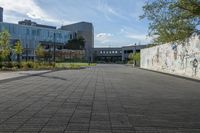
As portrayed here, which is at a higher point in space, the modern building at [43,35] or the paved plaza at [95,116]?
the modern building at [43,35]

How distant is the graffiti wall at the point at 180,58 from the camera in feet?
94.4

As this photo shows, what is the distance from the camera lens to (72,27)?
6471 inches

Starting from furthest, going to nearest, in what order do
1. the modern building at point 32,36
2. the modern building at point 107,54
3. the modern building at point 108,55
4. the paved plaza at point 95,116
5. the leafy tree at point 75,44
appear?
the modern building at point 107,54 < the modern building at point 108,55 < the leafy tree at point 75,44 < the modern building at point 32,36 < the paved plaza at point 95,116

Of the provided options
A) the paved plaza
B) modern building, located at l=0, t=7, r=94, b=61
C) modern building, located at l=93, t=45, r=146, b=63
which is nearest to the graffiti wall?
the paved plaza

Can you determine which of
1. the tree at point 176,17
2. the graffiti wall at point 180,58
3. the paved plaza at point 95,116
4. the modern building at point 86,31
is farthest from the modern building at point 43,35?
the paved plaza at point 95,116

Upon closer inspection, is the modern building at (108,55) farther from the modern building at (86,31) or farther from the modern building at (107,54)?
the modern building at (86,31)

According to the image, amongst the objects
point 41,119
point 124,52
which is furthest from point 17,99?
point 124,52

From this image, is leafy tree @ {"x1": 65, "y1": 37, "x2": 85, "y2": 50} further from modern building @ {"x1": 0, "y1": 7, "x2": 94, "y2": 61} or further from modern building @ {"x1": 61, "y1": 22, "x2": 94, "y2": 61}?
modern building @ {"x1": 61, "y1": 22, "x2": 94, "y2": 61}

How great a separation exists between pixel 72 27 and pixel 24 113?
157 meters

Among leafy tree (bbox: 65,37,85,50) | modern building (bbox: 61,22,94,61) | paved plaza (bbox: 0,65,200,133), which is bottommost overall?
paved plaza (bbox: 0,65,200,133)

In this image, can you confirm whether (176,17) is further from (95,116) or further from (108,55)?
(108,55)

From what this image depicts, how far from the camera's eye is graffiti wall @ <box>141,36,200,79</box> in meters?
28.8

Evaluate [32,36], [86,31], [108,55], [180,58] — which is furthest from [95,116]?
[108,55]

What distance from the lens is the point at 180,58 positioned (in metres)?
33.7
